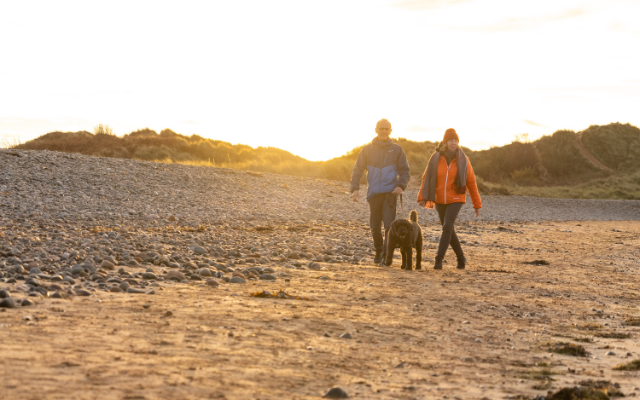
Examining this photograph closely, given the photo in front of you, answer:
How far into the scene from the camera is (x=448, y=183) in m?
9.14

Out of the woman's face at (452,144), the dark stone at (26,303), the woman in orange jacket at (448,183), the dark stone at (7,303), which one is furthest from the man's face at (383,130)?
the dark stone at (7,303)

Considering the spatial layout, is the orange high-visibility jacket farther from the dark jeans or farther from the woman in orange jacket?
the dark jeans

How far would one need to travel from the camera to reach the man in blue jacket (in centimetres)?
935

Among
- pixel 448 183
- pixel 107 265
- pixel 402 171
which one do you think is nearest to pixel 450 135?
pixel 448 183

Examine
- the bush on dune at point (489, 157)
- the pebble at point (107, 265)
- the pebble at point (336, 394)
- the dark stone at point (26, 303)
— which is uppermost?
the bush on dune at point (489, 157)

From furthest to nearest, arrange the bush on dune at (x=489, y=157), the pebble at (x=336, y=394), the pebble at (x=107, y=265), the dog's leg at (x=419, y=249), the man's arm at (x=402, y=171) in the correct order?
the bush on dune at (x=489, y=157), the man's arm at (x=402, y=171), the dog's leg at (x=419, y=249), the pebble at (x=107, y=265), the pebble at (x=336, y=394)

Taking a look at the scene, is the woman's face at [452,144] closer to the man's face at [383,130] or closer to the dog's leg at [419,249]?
the man's face at [383,130]

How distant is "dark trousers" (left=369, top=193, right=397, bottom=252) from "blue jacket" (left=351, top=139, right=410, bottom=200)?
0.40 feet

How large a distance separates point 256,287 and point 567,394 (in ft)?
12.5

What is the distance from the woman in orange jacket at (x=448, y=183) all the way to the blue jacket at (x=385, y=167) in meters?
0.41

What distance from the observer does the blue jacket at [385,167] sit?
9.34 metres

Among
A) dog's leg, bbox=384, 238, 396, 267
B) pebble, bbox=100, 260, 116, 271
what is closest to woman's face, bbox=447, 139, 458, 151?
dog's leg, bbox=384, 238, 396, 267

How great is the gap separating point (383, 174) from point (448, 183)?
102 cm

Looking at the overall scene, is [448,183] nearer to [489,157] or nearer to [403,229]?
[403,229]
